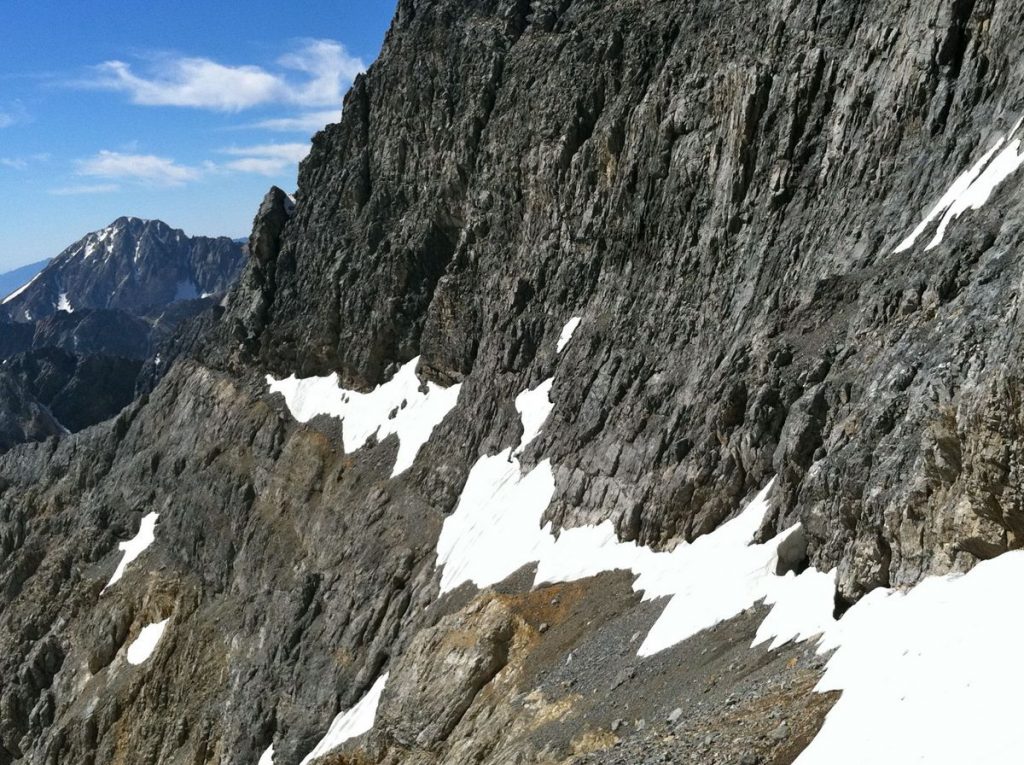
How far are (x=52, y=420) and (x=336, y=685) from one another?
461ft

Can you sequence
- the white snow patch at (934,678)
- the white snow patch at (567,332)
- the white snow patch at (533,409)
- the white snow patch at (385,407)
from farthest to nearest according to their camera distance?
the white snow patch at (385,407) → the white snow patch at (567,332) → the white snow patch at (533,409) → the white snow patch at (934,678)

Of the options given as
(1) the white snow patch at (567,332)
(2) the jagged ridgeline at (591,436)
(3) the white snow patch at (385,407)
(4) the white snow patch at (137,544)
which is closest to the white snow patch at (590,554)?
(2) the jagged ridgeline at (591,436)

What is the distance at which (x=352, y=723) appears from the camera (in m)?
37.6

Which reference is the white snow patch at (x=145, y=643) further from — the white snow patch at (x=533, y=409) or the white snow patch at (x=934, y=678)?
the white snow patch at (x=934, y=678)

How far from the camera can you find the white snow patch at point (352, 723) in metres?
36.4

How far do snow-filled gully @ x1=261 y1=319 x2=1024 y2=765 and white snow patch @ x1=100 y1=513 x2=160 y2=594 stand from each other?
30586 mm

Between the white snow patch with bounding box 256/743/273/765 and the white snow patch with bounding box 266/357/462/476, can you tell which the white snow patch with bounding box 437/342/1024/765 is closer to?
the white snow patch with bounding box 256/743/273/765

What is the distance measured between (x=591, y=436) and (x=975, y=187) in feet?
64.8

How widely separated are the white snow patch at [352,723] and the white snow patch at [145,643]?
75.6 feet

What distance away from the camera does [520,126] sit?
53.1 metres

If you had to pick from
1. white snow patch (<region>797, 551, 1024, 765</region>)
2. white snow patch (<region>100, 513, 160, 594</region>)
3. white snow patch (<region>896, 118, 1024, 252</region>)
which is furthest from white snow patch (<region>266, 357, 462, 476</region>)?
white snow patch (<region>797, 551, 1024, 765</region>)

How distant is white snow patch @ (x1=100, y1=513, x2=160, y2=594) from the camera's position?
219 feet

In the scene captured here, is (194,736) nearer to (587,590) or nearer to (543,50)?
(587,590)

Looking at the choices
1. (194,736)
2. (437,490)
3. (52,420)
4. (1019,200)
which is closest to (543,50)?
(437,490)
